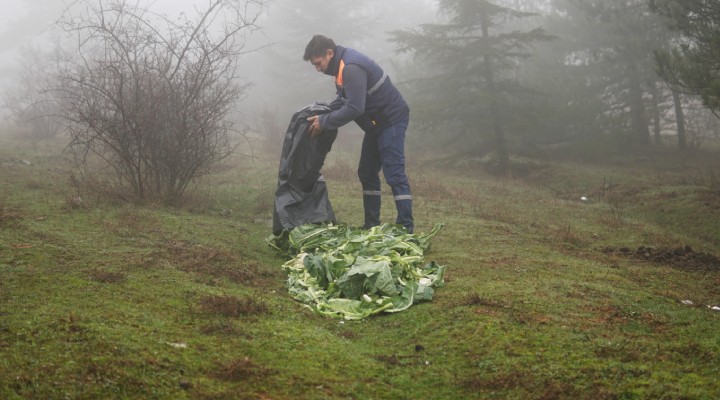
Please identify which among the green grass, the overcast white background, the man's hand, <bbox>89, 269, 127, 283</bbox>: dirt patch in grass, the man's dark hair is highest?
the overcast white background

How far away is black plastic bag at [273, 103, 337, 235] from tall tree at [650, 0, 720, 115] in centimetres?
654

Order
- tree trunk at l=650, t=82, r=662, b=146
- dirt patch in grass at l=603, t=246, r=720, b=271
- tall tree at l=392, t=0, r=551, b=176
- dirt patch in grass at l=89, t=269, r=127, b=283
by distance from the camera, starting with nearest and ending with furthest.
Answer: dirt patch in grass at l=89, t=269, r=127, b=283 → dirt patch in grass at l=603, t=246, r=720, b=271 → tall tree at l=392, t=0, r=551, b=176 → tree trunk at l=650, t=82, r=662, b=146

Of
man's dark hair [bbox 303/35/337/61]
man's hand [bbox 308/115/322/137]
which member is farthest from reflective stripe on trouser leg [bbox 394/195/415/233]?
man's dark hair [bbox 303/35/337/61]

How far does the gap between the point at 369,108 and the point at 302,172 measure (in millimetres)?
963

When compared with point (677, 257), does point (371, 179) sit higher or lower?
higher

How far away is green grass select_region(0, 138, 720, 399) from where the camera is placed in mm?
2807

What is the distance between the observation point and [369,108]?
626 centimetres

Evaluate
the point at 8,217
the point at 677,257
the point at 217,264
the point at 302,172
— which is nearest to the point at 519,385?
the point at 217,264

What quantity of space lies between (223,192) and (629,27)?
14486 millimetres

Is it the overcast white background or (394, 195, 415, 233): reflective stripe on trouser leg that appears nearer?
(394, 195, 415, 233): reflective stripe on trouser leg

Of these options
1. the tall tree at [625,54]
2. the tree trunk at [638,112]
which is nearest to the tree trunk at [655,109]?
the tall tree at [625,54]

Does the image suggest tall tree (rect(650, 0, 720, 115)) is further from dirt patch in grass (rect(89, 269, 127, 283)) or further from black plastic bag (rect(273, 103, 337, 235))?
dirt patch in grass (rect(89, 269, 127, 283))

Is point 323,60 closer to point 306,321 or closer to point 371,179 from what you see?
point 371,179

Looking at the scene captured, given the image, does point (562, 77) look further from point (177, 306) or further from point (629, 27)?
point (177, 306)
